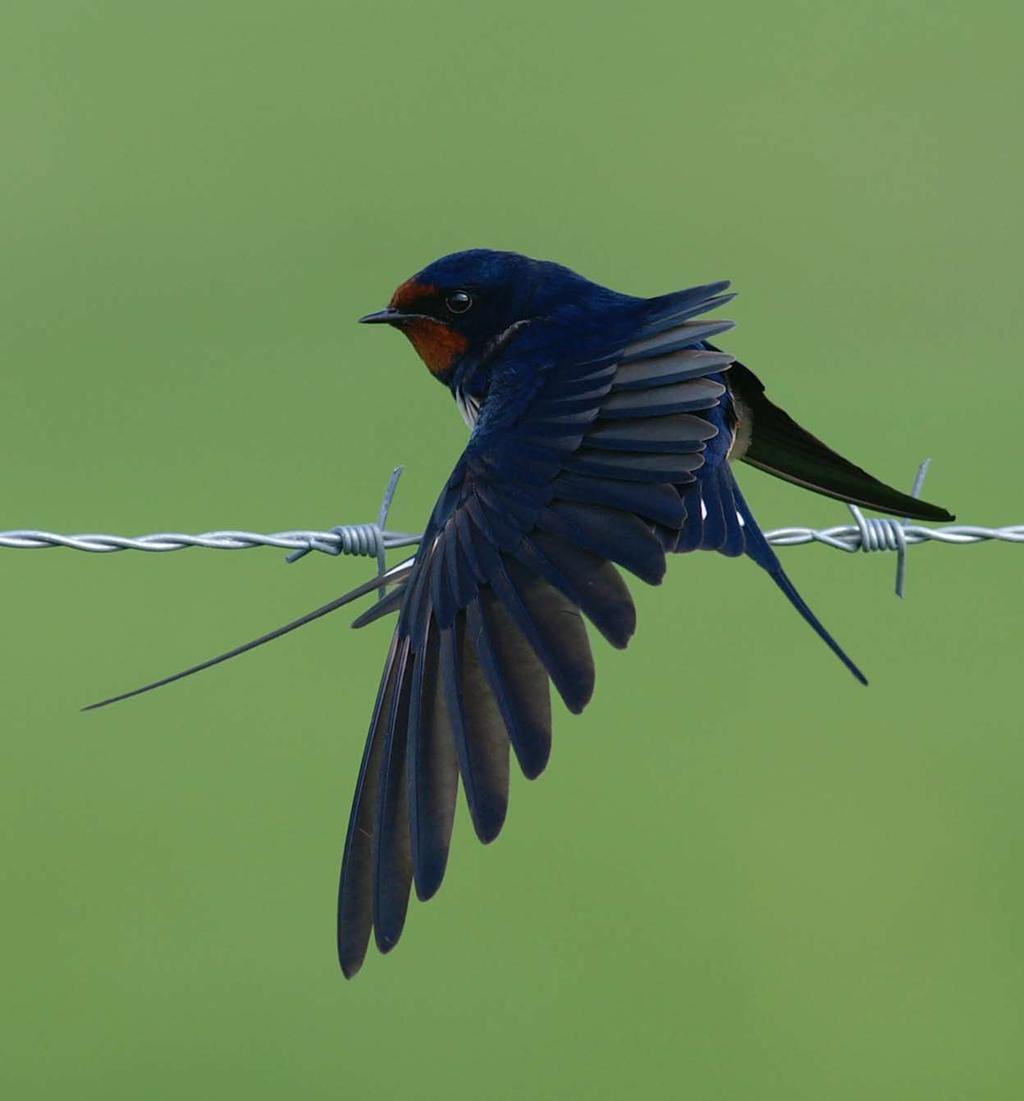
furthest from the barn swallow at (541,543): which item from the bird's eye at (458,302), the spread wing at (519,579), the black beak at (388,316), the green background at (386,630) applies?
the green background at (386,630)

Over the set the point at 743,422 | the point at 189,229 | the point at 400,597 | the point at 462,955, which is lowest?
the point at 462,955

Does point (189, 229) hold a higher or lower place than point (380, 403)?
higher

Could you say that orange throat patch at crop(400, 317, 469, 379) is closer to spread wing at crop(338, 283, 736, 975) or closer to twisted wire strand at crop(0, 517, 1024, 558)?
spread wing at crop(338, 283, 736, 975)

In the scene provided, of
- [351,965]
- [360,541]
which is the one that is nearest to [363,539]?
[360,541]

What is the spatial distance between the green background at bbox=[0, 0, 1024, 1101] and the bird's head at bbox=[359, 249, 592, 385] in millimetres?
1288

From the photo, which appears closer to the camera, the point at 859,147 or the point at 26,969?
the point at 26,969

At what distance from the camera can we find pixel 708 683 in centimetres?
535

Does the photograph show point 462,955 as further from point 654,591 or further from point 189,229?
A: point 189,229

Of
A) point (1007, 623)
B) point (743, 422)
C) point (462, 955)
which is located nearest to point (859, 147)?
point (1007, 623)

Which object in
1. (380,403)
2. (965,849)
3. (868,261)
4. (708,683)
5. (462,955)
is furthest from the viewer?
(868,261)

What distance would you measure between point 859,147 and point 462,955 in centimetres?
500

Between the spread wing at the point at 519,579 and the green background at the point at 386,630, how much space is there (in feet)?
5.25

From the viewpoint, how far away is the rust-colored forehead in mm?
3561

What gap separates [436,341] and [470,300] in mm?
90
